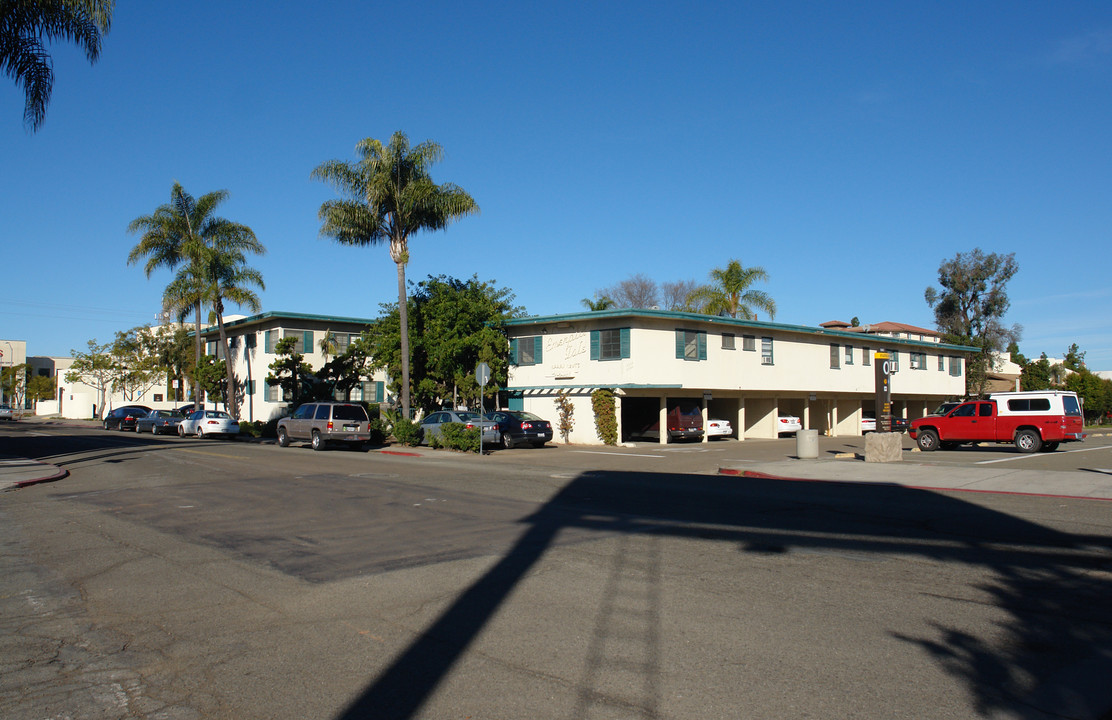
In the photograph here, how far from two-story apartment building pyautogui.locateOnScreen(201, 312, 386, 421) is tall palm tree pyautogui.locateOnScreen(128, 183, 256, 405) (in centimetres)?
363

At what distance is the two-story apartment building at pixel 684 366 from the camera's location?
3284 centimetres

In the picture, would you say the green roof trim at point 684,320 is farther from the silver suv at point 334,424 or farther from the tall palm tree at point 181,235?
the tall palm tree at point 181,235

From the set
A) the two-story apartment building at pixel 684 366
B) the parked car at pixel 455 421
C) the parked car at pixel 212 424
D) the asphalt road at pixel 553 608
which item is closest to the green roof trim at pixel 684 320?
the two-story apartment building at pixel 684 366

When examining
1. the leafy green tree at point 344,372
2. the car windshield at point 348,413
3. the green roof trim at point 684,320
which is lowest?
the car windshield at point 348,413

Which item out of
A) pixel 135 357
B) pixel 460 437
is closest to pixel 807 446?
pixel 460 437

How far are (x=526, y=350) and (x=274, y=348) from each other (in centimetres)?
1627

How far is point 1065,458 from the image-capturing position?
78.5ft

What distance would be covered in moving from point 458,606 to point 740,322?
3132 centimetres

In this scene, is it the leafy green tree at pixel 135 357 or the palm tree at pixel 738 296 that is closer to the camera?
the palm tree at pixel 738 296

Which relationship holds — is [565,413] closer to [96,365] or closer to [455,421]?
[455,421]

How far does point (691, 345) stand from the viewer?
34344 millimetres

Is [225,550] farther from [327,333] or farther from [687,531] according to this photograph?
[327,333]

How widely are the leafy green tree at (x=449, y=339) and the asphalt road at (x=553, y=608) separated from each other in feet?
68.8

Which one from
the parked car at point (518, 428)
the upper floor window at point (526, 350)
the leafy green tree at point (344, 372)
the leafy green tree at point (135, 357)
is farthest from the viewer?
the leafy green tree at point (135, 357)
